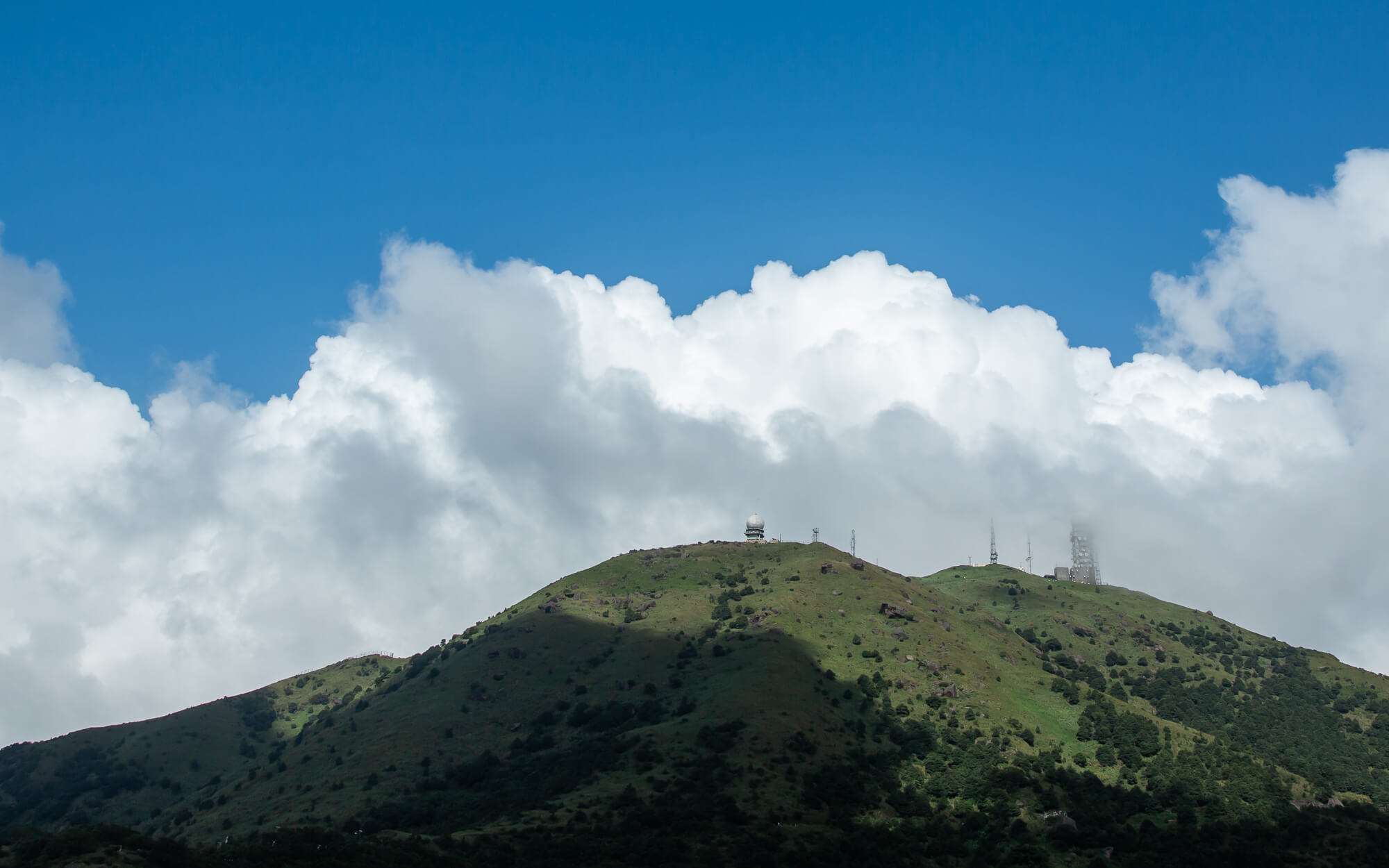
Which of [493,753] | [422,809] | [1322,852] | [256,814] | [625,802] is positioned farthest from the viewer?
[493,753]

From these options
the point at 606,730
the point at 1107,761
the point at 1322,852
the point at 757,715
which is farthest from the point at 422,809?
the point at 1322,852

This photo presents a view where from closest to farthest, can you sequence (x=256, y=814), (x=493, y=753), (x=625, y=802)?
1. (x=625, y=802)
2. (x=256, y=814)
3. (x=493, y=753)

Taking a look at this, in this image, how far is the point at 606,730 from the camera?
192m

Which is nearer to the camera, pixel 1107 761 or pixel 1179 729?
pixel 1107 761

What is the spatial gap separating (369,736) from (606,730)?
4416 centimetres

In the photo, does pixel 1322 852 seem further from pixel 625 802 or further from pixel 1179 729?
pixel 625 802

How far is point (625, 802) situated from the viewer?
6152 inches

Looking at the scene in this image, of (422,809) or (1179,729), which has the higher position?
(1179,729)

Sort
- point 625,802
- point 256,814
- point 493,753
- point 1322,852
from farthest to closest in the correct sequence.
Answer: point 493,753 < point 256,814 < point 625,802 < point 1322,852

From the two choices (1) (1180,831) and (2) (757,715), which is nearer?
(1) (1180,831)

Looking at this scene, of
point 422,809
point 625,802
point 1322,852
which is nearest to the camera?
point 1322,852

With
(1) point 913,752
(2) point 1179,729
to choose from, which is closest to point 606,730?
(1) point 913,752

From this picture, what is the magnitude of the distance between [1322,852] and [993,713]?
55801mm

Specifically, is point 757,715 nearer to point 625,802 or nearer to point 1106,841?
point 625,802
